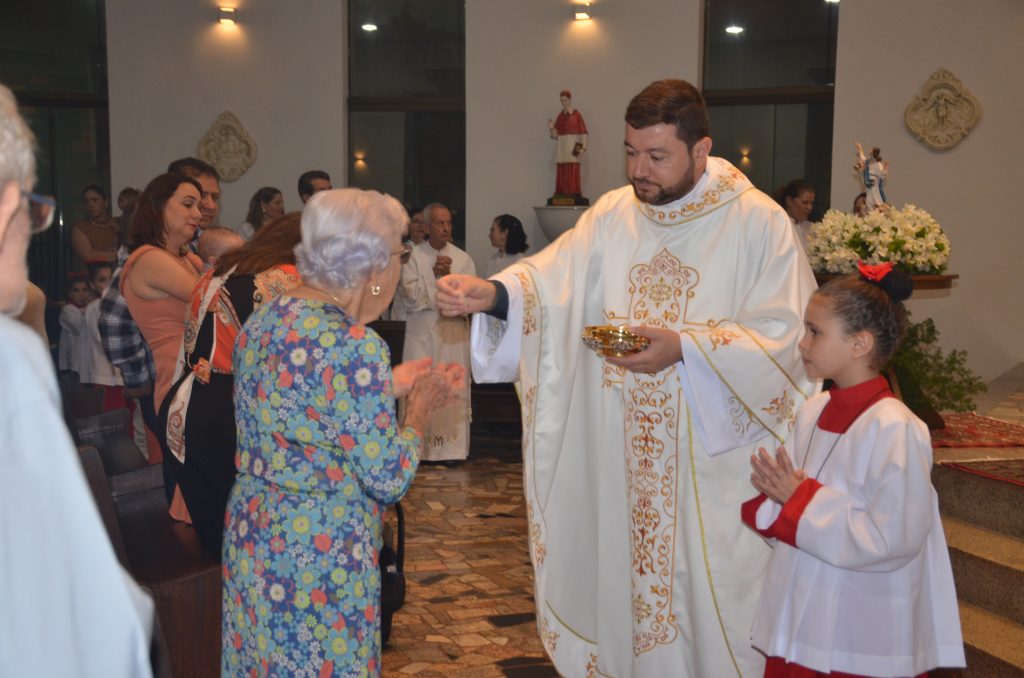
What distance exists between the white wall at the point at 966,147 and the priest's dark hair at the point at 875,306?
7.52 metres

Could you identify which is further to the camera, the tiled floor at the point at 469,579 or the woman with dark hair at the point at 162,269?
the tiled floor at the point at 469,579

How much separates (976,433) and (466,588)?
8.40 ft

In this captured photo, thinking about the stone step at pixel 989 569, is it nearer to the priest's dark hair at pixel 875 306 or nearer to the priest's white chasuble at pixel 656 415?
the priest's white chasuble at pixel 656 415

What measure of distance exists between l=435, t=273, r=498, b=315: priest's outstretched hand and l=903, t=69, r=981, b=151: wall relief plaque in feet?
25.4

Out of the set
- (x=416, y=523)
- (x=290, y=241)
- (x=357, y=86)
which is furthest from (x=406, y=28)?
(x=290, y=241)

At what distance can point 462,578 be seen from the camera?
4.99 meters

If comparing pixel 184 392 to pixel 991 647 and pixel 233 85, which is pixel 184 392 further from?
pixel 233 85

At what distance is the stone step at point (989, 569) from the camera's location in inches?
148

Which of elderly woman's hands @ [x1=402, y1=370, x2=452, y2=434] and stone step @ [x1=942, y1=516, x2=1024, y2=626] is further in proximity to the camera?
stone step @ [x1=942, y1=516, x2=1024, y2=626]

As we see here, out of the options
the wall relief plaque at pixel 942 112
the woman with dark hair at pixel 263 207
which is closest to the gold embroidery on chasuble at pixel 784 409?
the woman with dark hair at pixel 263 207

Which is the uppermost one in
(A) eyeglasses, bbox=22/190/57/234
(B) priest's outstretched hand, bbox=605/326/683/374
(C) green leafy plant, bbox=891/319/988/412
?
(A) eyeglasses, bbox=22/190/57/234

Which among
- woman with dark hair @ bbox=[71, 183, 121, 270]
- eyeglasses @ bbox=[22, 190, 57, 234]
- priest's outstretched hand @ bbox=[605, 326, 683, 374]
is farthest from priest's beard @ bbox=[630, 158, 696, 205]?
woman with dark hair @ bbox=[71, 183, 121, 270]

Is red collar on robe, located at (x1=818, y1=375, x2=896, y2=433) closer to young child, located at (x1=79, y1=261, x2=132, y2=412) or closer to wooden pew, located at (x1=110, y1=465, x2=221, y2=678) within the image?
wooden pew, located at (x1=110, y1=465, x2=221, y2=678)

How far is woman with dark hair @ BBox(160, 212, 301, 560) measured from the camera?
3.03 meters
